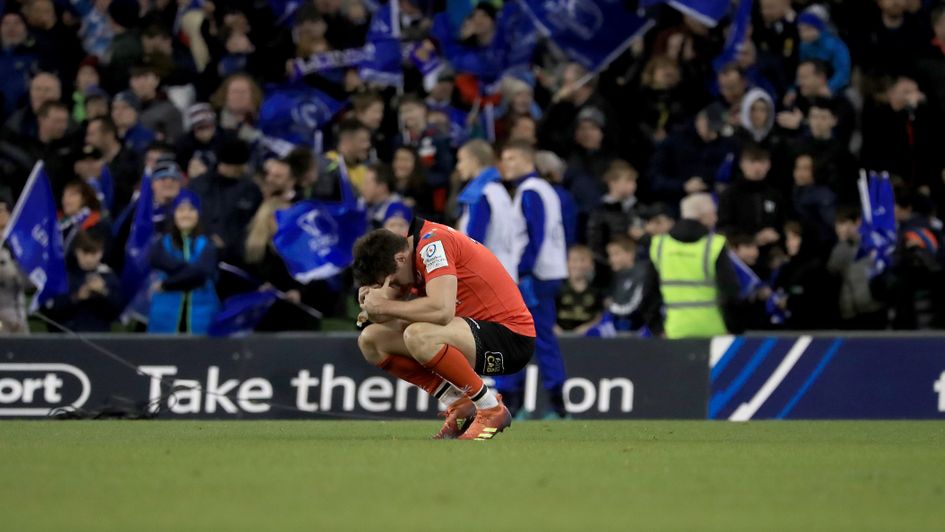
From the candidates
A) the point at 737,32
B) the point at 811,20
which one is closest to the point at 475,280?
the point at 737,32

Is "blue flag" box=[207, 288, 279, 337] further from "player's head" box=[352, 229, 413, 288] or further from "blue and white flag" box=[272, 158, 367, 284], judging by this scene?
"player's head" box=[352, 229, 413, 288]

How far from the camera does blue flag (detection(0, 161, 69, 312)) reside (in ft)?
51.6

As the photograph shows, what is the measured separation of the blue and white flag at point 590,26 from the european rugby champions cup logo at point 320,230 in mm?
3868

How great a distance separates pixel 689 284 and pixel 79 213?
5671 mm

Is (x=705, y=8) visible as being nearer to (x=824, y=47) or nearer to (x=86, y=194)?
(x=824, y=47)

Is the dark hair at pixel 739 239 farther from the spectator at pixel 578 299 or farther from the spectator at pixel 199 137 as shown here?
the spectator at pixel 199 137

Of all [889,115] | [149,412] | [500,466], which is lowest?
[149,412]

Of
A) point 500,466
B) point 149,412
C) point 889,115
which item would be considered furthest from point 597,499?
point 889,115

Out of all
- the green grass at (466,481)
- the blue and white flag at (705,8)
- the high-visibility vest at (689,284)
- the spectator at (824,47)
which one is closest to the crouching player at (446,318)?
the green grass at (466,481)

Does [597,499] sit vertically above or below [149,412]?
above

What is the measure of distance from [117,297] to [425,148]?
340cm

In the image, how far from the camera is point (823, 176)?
17.3m

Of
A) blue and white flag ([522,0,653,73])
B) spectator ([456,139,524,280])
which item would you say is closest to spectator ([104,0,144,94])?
blue and white flag ([522,0,653,73])

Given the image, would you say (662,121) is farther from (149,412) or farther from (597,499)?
(597,499)
